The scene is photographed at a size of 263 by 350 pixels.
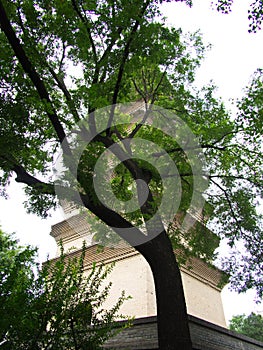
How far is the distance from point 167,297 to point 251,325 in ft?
96.0

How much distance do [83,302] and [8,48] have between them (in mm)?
5517

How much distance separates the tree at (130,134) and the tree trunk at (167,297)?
0.02 m

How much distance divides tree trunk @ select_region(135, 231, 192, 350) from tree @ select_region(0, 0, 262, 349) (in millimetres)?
18

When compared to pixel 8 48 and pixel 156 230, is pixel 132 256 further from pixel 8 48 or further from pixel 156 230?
pixel 8 48

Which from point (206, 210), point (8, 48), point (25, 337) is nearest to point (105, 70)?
point (8, 48)

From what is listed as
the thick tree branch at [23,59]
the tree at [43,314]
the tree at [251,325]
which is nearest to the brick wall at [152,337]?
the tree at [43,314]

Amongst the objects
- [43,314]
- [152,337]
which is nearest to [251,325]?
[152,337]

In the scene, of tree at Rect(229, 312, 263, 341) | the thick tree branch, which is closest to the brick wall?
the thick tree branch

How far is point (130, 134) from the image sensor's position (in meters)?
7.90

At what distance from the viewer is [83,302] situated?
17.7 ft

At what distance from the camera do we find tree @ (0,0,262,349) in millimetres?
6176

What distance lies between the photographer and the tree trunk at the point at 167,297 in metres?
4.96

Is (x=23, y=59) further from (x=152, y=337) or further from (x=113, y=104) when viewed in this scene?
(x=152, y=337)

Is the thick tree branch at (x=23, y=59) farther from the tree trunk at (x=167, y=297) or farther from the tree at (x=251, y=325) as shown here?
the tree at (x=251, y=325)
